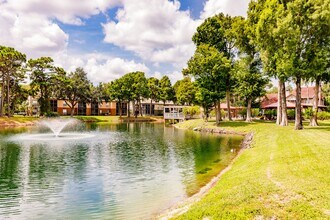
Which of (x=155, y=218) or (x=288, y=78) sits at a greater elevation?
(x=288, y=78)

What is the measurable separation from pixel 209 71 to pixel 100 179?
38.1 metres

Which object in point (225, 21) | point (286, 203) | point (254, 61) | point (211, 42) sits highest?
point (225, 21)

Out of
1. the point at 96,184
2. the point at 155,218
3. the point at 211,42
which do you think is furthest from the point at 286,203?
the point at 211,42

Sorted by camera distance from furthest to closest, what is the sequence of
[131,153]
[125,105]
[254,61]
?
[125,105] → [254,61] → [131,153]

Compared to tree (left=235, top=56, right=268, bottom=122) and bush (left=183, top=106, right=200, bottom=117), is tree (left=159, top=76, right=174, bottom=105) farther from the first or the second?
tree (left=235, top=56, right=268, bottom=122)

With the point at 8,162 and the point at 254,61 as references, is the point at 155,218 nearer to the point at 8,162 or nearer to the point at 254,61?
the point at 8,162

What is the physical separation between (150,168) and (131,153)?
303 inches

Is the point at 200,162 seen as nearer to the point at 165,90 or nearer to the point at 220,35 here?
the point at 220,35

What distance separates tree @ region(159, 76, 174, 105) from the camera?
10914cm

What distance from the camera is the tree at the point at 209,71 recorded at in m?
52.3

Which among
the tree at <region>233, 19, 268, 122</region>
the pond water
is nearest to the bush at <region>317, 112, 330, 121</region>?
the tree at <region>233, 19, 268, 122</region>

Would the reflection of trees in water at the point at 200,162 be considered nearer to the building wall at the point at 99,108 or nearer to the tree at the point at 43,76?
the tree at the point at 43,76

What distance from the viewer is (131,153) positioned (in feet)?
97.9

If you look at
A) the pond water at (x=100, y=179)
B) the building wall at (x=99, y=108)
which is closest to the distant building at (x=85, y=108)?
the building wall at (x=99, y=108)
